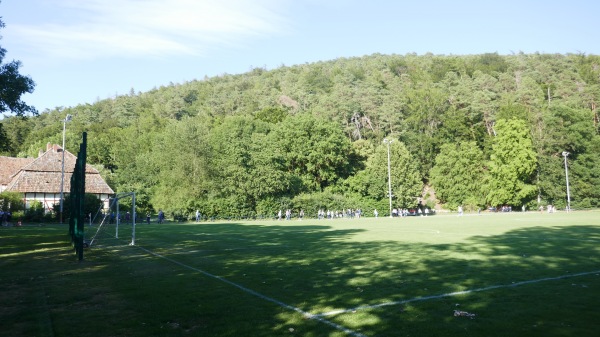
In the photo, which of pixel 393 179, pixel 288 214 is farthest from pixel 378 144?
pixel 288 214

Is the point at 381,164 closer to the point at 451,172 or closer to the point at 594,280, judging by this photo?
the point at 451,172

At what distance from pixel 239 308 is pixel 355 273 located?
179 inches

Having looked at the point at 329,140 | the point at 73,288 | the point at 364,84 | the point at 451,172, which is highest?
the point at 364,84

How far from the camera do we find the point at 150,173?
79500mm

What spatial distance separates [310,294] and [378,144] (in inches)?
3289

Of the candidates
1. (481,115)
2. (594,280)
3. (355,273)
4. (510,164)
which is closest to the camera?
(594,280)

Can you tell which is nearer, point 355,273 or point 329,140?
point 355,273

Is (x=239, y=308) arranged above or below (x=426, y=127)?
below

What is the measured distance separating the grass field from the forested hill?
155 ft

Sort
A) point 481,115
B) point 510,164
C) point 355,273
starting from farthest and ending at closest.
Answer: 1. point 481,115
2. point 510,164
3. point 355,273

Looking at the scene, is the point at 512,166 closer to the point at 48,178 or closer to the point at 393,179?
the point at 393,179

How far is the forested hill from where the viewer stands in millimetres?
66562

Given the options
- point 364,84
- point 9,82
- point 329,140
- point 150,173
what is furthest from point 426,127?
point 9,82

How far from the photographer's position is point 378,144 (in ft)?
298
